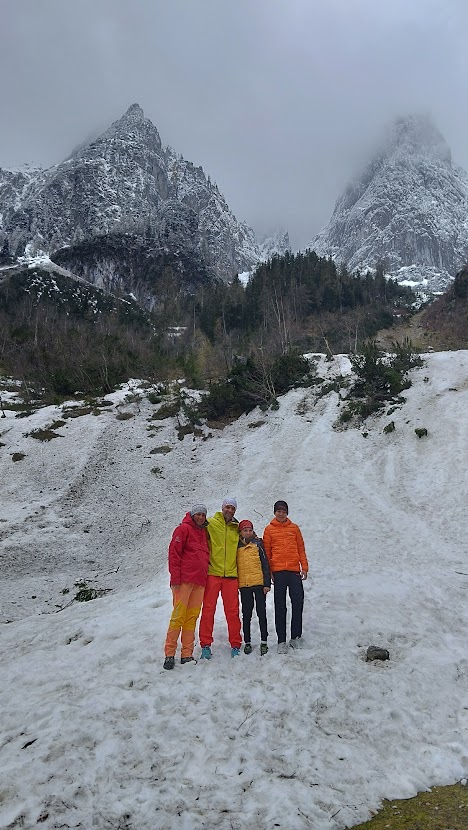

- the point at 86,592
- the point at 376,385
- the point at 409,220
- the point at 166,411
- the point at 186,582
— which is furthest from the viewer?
the point at 409,220

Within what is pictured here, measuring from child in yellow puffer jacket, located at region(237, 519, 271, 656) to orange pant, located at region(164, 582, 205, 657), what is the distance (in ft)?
2.14

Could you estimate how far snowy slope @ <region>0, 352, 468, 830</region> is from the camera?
160 inches

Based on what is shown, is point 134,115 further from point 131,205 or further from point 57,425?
point 57,425

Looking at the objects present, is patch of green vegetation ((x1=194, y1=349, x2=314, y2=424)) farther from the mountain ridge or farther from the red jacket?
the mountain ridge

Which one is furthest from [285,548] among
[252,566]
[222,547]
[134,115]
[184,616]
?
[134,115]

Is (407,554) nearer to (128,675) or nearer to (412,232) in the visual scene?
(128,675)

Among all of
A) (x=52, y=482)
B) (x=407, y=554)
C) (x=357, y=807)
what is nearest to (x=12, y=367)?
(x=52, y=482)

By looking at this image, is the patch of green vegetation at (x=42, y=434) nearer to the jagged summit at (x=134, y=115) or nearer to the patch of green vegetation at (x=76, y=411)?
the patch of green vegetation at (x=76, y=411)

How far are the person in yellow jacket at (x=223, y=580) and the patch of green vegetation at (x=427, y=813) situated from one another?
2924 millimetres

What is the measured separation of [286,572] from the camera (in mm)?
6895

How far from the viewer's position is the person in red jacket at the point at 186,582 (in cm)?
644

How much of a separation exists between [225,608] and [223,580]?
388mm

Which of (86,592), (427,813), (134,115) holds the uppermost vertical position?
(134,115)

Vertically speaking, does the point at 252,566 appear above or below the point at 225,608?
above
